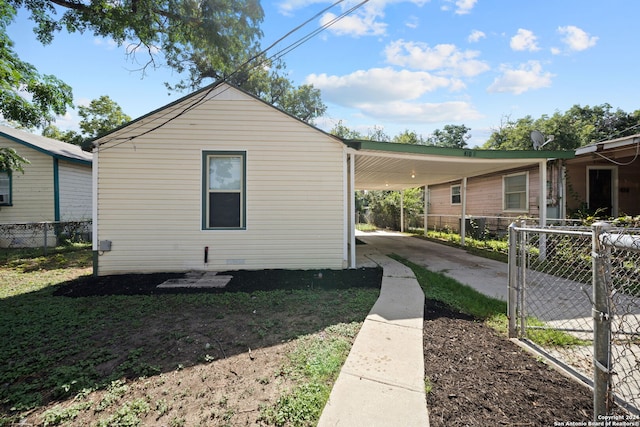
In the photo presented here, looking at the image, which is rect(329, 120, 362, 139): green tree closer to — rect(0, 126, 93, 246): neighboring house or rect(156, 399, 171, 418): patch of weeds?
rect(0, 126, 93, 246): neighboring house

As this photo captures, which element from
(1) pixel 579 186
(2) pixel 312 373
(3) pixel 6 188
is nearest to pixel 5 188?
(3) pixel 6 188

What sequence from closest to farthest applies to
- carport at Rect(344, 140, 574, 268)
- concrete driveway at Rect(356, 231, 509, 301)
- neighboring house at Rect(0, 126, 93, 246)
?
concrete driveway at Rect(356, 231, 509, 301), carport at Rect(344, 140, 574, 268), neighboring house at Rect(0, 126, 93, 246)

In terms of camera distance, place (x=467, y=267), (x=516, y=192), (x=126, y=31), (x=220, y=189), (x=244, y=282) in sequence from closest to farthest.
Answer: (x=244, y=282)
(x=220, y=189)
(x=467, y=267)
(x=126, y=31)
(x=516, y=192)

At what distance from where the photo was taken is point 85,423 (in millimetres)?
1901

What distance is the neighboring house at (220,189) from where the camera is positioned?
594cm

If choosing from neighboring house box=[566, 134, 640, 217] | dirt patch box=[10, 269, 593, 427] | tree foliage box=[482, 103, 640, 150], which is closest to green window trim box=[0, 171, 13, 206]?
dirt patch box=[10, 269, 593, 427]

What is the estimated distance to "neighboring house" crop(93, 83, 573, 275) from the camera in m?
5.94

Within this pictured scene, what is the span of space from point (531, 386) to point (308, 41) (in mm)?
6894

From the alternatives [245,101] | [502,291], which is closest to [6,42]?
[245,101]

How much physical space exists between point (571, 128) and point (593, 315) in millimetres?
22674

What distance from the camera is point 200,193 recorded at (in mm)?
6027

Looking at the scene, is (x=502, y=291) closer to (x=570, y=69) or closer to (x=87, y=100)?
A: (x=570, y=69)

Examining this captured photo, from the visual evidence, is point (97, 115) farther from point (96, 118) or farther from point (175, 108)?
point (175, 108)

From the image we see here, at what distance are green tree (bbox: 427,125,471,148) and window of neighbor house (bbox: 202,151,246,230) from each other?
3607 cm
